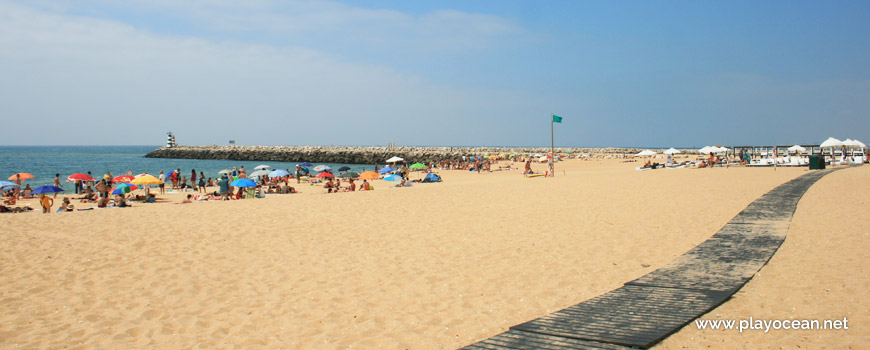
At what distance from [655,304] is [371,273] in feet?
11.4

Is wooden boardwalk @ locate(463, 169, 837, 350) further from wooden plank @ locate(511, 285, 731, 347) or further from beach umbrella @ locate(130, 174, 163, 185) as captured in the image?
beach umbrella @ locate(130, 174, 163, 185)

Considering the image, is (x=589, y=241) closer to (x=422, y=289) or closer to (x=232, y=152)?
(x=422, y=289)

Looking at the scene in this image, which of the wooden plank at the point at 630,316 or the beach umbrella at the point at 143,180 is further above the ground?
the beach umbrella at the point at 143,180

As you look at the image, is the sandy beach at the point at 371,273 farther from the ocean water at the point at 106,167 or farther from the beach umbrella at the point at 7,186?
the ocean water at the point at 106,167

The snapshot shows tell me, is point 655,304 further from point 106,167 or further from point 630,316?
point 106,167

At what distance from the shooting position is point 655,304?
16.0 ft

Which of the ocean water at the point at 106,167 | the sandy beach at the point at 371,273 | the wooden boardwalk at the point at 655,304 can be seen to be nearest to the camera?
the wooden boardwalk at the point at 655,304

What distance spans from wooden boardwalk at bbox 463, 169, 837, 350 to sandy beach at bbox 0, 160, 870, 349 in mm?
188

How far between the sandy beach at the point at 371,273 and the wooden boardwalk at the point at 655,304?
188mm

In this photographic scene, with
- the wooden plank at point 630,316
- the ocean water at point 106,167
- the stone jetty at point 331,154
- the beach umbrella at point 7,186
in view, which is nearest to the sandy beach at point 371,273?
the wooden plank at point 630,316

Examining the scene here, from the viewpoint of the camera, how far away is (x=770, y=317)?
4.49m

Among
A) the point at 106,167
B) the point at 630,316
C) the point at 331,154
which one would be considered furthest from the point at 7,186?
the point at 331,154

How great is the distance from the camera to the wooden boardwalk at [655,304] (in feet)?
13.2

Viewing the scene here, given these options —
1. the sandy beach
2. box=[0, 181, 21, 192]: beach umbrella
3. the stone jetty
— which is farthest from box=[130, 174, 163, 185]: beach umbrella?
the stone jetty
